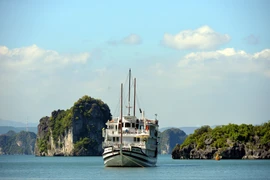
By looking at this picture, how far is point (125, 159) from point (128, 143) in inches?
137

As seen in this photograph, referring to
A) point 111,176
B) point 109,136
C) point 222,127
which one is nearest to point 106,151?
point 109,136

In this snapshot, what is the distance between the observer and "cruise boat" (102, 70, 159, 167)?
99.2m

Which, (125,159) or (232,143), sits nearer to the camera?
(125,159)

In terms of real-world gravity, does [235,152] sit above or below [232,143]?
below

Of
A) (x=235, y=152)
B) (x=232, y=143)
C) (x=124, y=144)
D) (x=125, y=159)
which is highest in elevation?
(x=232, y=143)

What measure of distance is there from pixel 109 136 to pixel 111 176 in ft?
47.8

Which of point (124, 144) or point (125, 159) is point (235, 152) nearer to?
point (124, 144)

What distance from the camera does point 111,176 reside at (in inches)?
3524

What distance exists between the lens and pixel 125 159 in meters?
99.4

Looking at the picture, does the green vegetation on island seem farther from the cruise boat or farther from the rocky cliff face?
the cruise boat

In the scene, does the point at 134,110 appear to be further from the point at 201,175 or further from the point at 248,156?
the point at 248,156

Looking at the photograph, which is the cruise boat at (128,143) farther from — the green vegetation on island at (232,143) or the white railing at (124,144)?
the green vegetation on island at (232,143)

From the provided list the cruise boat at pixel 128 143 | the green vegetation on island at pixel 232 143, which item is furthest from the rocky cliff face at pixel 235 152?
the cruise boat at pixel 128 143

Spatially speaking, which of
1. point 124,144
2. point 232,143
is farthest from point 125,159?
point 232,143
